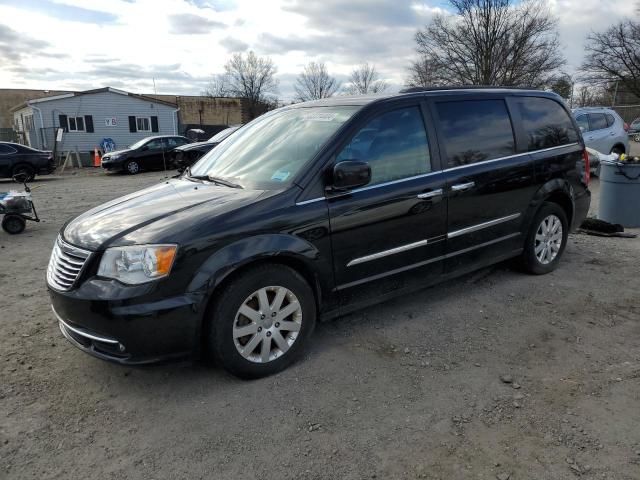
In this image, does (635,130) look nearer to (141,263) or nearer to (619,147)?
(619,147)

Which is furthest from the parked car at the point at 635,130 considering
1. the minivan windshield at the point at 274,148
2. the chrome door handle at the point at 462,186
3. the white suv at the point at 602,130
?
the minivan windshield at the point at 274,148

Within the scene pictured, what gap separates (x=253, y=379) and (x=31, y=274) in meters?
3.90

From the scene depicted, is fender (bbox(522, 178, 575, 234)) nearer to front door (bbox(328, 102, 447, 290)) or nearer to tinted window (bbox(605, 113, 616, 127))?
front door (bbox(328, 102, 447, 290))

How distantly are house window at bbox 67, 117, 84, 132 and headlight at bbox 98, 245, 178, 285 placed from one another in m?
30.4

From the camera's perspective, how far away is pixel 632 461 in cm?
241

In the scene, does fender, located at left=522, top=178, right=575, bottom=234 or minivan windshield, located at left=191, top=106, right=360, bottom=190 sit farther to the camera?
fender, located at left=522, top=178, right=575, bottom=234

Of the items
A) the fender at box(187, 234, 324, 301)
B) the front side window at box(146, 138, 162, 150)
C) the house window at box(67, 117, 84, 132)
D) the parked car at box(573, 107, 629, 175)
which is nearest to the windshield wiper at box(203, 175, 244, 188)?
the fender at box(187, 234, 324, 301)

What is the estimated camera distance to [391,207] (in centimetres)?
362

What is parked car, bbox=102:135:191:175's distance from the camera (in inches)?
784

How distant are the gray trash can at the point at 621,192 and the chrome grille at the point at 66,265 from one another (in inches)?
281

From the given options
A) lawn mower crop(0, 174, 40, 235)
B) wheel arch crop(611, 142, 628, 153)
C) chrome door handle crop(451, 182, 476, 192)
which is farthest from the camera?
wheel arch crop(611, 142, 628, 153)

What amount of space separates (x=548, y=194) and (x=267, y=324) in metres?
3.24

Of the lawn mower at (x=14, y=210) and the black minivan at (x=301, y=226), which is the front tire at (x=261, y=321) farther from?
the lawn mower at (x=14, y=210)

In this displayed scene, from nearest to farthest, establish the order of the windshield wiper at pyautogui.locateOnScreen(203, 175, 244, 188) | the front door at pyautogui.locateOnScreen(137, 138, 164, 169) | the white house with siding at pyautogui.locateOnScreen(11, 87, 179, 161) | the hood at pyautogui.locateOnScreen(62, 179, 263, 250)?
1. the hood at pyautogui.locateOnScreen(62, 179, 263, 250)
2. the windshield wiper at pyautogui.locateOnScreen(203, 175, 244, 188)
3. the front door at pyautogui.locateOnScreen(137, 138, 164, 169)
4. the white house with siding at pyautogui.locateOnScreen(11, 87, 179, 161)
